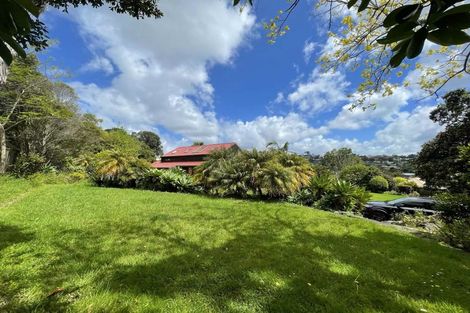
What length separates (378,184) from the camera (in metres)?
25.0

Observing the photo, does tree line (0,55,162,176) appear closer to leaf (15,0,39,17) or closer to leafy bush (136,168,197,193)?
leafy bush (136,168,197,193)

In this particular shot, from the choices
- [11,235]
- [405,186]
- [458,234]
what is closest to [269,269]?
[458,234]

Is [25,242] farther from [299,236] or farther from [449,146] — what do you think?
[449,146]

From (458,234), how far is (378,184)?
74.4 feet

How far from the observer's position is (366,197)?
27.4 feet

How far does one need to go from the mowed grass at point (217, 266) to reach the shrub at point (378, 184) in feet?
72.2

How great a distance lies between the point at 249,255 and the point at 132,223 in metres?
3.06

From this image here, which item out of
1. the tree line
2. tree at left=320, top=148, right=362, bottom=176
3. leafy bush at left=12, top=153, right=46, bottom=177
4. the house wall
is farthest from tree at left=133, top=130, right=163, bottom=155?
leafy bush at left=12, top=153, right=46, bottom=177

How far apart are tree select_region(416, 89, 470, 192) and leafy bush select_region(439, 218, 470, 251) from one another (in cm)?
885

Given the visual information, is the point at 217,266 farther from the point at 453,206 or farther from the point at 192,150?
the point at 192,150

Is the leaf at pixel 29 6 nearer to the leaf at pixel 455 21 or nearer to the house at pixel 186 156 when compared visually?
the leaf at pixel 455 21

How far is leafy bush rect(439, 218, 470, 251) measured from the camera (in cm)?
473

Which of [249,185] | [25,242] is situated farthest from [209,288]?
[249,185]

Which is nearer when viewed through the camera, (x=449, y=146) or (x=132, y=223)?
(x=132, y=223)
